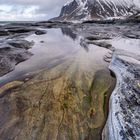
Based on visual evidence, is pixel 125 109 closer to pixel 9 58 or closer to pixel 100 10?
pixel 9 58

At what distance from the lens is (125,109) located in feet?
14.3

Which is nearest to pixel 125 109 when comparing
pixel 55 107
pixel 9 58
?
pixel 55 107

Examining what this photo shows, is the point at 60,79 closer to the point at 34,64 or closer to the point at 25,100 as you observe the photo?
the point at 25,100

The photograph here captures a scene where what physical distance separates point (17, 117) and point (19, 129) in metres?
0.41

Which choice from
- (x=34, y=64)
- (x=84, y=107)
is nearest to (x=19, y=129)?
(x=84, y=107)

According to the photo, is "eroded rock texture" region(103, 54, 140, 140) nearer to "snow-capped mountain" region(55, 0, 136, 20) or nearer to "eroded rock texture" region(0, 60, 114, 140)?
"eroded rock texture" region(0, 60, 114, 140)

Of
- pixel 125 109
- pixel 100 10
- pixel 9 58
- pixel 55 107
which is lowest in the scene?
pixel 100 10

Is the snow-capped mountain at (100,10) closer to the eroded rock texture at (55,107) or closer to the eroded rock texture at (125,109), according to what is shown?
the eroded rock texture at (55,107)

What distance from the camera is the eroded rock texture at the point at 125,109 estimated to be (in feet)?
12.0

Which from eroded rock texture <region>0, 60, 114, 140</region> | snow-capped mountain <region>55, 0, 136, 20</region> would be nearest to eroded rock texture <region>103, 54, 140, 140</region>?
eroded rock texture <region>0, 60, 114, 140</region>

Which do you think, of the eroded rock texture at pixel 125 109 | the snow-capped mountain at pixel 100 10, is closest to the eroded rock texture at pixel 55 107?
the eroded rock texture at pixel 125 109

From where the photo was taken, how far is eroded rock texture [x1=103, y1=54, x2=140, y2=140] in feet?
12.0

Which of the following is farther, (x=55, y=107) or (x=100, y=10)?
(x=100, y=10)

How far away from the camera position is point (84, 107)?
5027 millimetres
